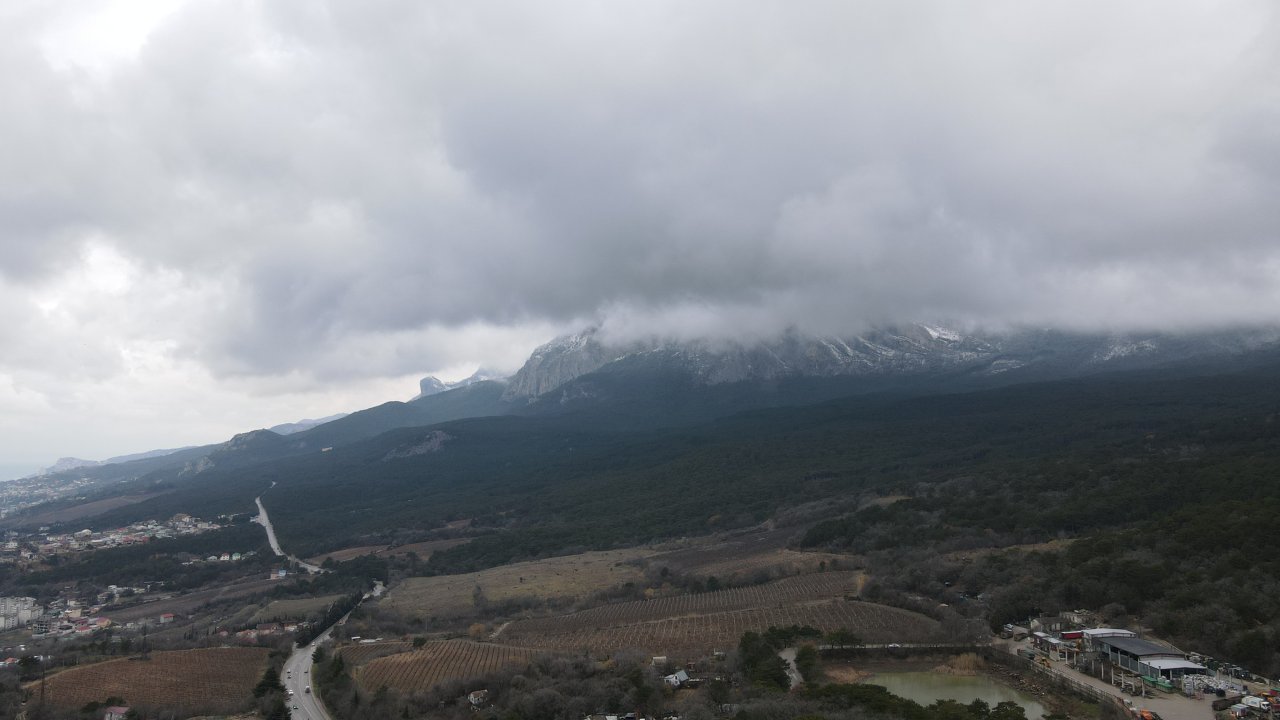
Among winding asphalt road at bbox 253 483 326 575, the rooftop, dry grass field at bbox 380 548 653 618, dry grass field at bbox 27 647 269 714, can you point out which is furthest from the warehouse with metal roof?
winding asphalt road at bbox 253 483 326 575

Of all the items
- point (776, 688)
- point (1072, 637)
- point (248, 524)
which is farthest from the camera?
point (248, 524)

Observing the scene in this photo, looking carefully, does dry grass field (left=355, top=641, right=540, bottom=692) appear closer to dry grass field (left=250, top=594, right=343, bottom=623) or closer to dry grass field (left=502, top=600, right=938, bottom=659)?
dry grass field (left=502, top=600, right=938, bottom=659)

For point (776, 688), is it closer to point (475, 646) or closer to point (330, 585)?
point (475, 646)

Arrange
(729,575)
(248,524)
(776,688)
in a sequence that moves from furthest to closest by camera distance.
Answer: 1. (248,524)
2. (729,575)
3. (776,688)

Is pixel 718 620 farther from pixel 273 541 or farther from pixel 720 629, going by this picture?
pixel 273 541

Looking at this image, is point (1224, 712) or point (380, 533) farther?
point (380, 533)

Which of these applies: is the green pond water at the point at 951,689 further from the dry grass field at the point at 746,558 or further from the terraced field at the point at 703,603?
the dry grass field at the point at 746,558

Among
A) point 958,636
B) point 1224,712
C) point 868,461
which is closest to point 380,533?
point 868,461
